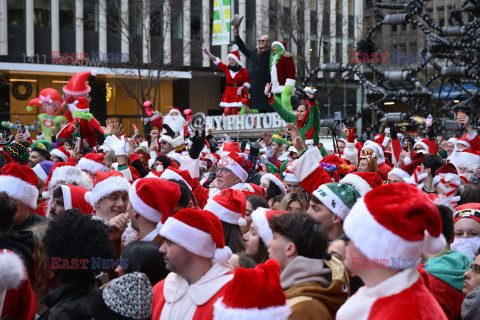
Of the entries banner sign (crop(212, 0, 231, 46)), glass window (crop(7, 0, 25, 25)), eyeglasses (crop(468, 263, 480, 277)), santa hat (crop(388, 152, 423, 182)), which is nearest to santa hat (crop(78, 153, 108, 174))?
santa hat (crop(388, 152, 423, 182))

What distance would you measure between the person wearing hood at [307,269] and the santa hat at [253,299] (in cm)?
46

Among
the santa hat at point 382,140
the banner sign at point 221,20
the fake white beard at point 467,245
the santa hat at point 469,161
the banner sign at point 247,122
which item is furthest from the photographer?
the banner sign at point 221,20

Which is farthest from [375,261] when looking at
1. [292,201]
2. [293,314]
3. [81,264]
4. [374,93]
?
[374,93]

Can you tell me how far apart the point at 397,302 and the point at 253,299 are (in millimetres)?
593

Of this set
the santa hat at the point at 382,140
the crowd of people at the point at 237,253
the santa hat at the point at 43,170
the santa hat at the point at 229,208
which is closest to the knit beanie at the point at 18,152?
the santa hat at the point at 43,170

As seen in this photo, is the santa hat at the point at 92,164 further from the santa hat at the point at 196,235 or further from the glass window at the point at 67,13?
the glass window at the point at 67,13

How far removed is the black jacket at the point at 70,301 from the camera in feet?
10.5

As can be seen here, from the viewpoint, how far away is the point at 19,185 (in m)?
5.23

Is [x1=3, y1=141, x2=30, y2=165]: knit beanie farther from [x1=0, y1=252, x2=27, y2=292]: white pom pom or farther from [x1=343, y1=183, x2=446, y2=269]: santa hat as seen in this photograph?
[x1=343, y1=183, x2=446, y2=269]: santa hat

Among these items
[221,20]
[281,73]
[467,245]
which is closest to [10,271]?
[467,245]

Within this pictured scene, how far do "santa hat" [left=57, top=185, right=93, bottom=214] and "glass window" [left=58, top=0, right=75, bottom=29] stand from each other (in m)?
32.0

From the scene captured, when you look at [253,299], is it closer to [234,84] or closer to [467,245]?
[467,245]

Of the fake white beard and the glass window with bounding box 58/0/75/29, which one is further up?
the glass window with bounding box 58/0/75/29

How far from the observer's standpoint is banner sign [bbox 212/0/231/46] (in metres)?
26.7
